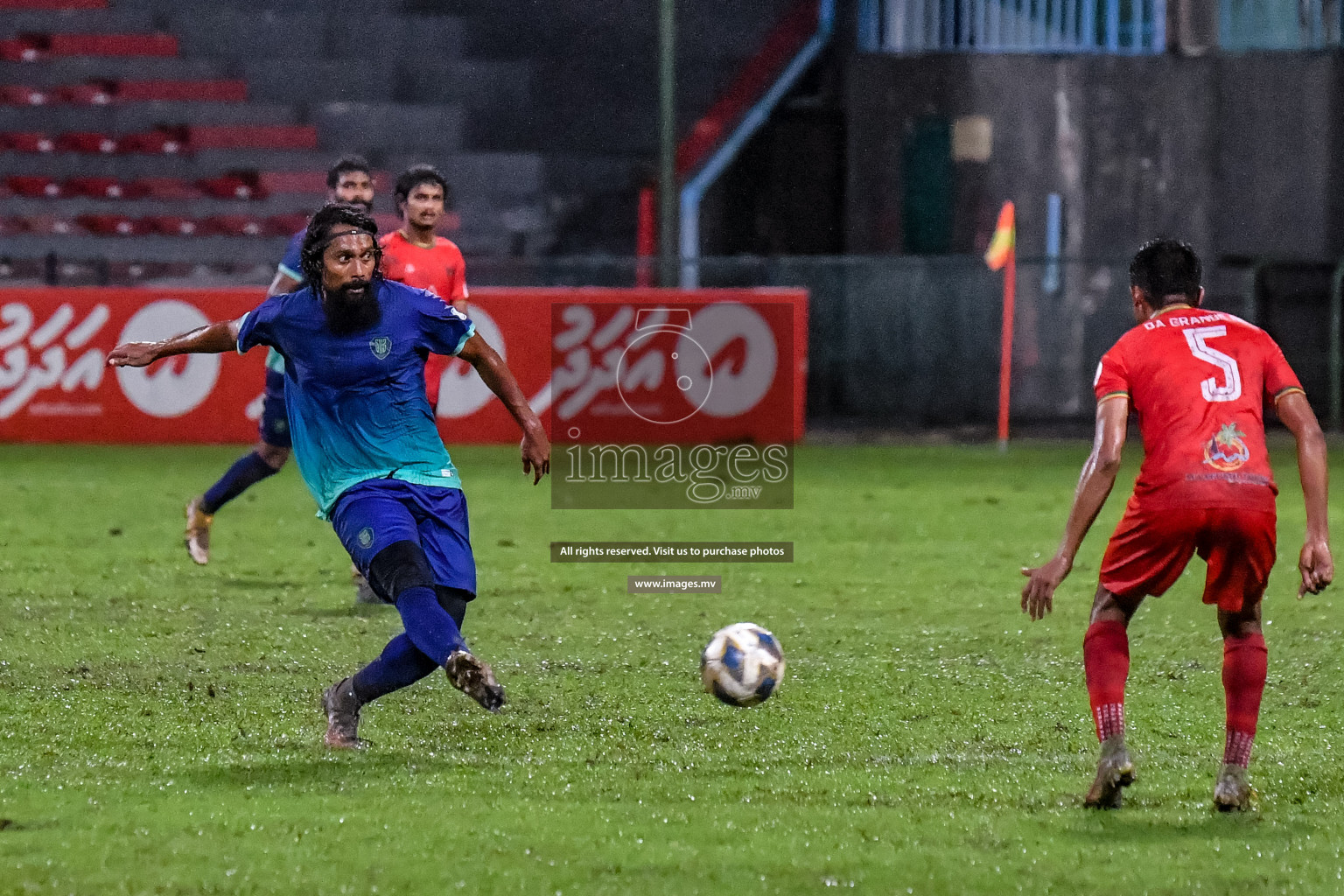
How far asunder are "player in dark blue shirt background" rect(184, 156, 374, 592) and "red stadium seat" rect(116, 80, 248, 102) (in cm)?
1533

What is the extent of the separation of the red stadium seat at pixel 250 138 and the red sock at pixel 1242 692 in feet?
65.8

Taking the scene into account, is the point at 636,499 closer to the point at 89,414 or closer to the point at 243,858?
the point at 89,414

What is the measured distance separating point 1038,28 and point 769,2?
16.5 feet

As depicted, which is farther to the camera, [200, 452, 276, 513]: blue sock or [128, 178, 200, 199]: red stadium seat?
[128, 178, 200, 199]: red stadium seat

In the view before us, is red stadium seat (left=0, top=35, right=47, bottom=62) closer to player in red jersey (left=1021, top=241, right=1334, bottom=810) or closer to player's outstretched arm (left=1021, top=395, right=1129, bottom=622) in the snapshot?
player in red jersey (left=1021, top=241, right=1334, bottom=810)

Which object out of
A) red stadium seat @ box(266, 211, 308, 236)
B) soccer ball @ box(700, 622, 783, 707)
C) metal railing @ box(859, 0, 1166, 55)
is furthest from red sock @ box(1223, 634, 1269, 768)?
Answer: red stadium seat @ box(266, 211, 308, 236)

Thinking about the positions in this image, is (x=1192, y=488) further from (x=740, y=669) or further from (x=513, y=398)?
(x=513, y=398)

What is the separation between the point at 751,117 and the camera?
77.8ft

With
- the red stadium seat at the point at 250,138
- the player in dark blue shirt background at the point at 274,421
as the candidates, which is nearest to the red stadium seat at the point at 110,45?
the red stadium seat at the point at 250,138

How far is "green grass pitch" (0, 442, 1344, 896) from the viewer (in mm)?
4852

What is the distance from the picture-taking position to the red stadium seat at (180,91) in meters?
24.6

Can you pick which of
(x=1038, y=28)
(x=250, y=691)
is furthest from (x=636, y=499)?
(x=1038, y=28)

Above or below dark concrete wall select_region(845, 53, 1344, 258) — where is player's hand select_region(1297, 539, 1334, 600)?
below

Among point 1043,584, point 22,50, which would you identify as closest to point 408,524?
point 1043,584
